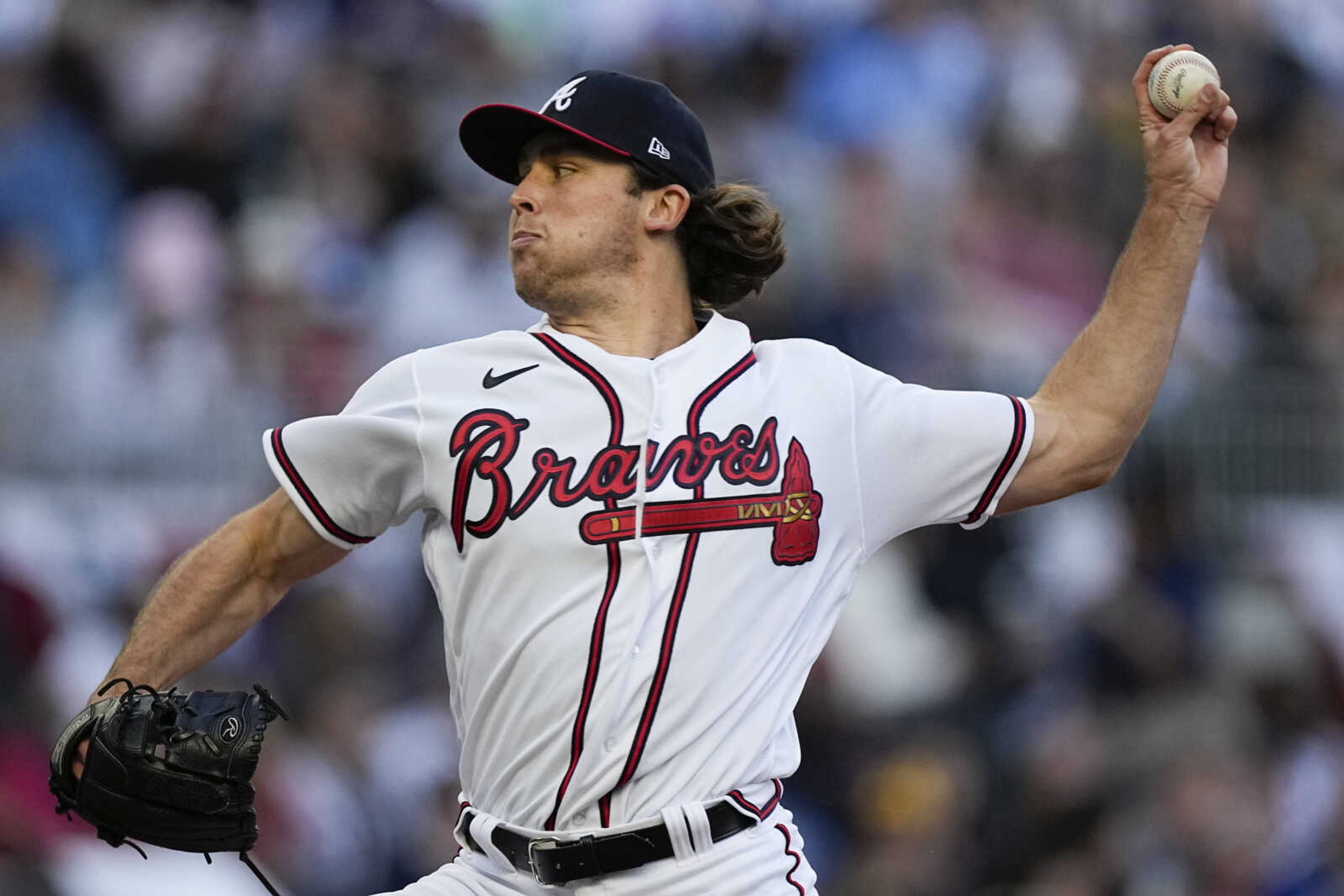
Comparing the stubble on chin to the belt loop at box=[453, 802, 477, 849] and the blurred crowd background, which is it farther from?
the blurred crowd background

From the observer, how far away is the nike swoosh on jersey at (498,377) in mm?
3596

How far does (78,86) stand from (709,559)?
5.92 metres

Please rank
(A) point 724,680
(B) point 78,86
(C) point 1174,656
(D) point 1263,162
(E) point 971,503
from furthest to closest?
(D) point 1263,162, (B) point 78,86, (C) point 1174,656, (E) point 971,503, (A) point 724,680

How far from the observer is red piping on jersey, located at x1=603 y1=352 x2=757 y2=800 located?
10.9 ft

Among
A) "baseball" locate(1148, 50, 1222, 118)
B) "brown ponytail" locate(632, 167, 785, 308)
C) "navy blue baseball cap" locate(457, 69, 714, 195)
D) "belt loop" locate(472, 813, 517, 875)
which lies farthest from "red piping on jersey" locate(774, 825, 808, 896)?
"baseball" locate(1148, 50, 1222, 118)

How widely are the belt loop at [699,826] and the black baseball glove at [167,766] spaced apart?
0.77m

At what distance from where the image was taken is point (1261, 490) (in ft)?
26.1

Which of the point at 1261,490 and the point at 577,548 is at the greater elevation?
the point at 577,548

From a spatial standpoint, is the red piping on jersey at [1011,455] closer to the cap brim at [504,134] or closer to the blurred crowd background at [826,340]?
the cap brim at [504,134]

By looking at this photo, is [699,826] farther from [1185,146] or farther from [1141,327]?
[1185,146]

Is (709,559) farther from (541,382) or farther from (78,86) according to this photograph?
(78,86)

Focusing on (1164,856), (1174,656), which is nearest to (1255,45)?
(1174,656)

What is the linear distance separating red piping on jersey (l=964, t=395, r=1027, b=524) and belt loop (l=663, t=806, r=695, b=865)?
93 centimetres

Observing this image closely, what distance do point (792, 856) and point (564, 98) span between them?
1.62 m
